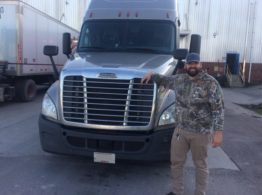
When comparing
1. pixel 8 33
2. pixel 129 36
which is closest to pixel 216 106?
pixel 129 36

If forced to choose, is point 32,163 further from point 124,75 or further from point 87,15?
point 87,15

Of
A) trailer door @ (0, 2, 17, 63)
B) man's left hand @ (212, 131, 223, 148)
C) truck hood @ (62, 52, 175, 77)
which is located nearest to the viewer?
man's left hand @ (212, 131, 223, 148)

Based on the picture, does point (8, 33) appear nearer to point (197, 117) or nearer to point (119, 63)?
point (119, 63)

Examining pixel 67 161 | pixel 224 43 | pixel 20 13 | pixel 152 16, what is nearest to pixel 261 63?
pixel 224 43

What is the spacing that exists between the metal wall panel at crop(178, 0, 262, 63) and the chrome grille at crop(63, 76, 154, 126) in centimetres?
2327

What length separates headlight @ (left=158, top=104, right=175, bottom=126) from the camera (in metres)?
5.54

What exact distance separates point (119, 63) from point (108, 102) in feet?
2.56

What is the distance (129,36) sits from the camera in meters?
7.43

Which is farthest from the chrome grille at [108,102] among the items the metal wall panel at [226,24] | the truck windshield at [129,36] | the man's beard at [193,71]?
the metal wall panel at [226,24]

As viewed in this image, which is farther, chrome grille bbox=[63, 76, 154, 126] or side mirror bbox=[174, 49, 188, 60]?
side mirror bbox=[174, 49, 188, 60]

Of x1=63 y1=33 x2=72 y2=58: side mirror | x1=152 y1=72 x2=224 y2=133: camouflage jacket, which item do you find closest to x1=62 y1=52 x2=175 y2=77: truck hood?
x1=152 y1=72 x2=224 y2=133: camouflage jacket

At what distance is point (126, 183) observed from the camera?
572 cm

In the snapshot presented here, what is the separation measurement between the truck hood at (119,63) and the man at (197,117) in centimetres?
101

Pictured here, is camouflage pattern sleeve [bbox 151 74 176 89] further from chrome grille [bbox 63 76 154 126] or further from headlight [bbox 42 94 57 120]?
headlight [bbox 42 94 57 120]
